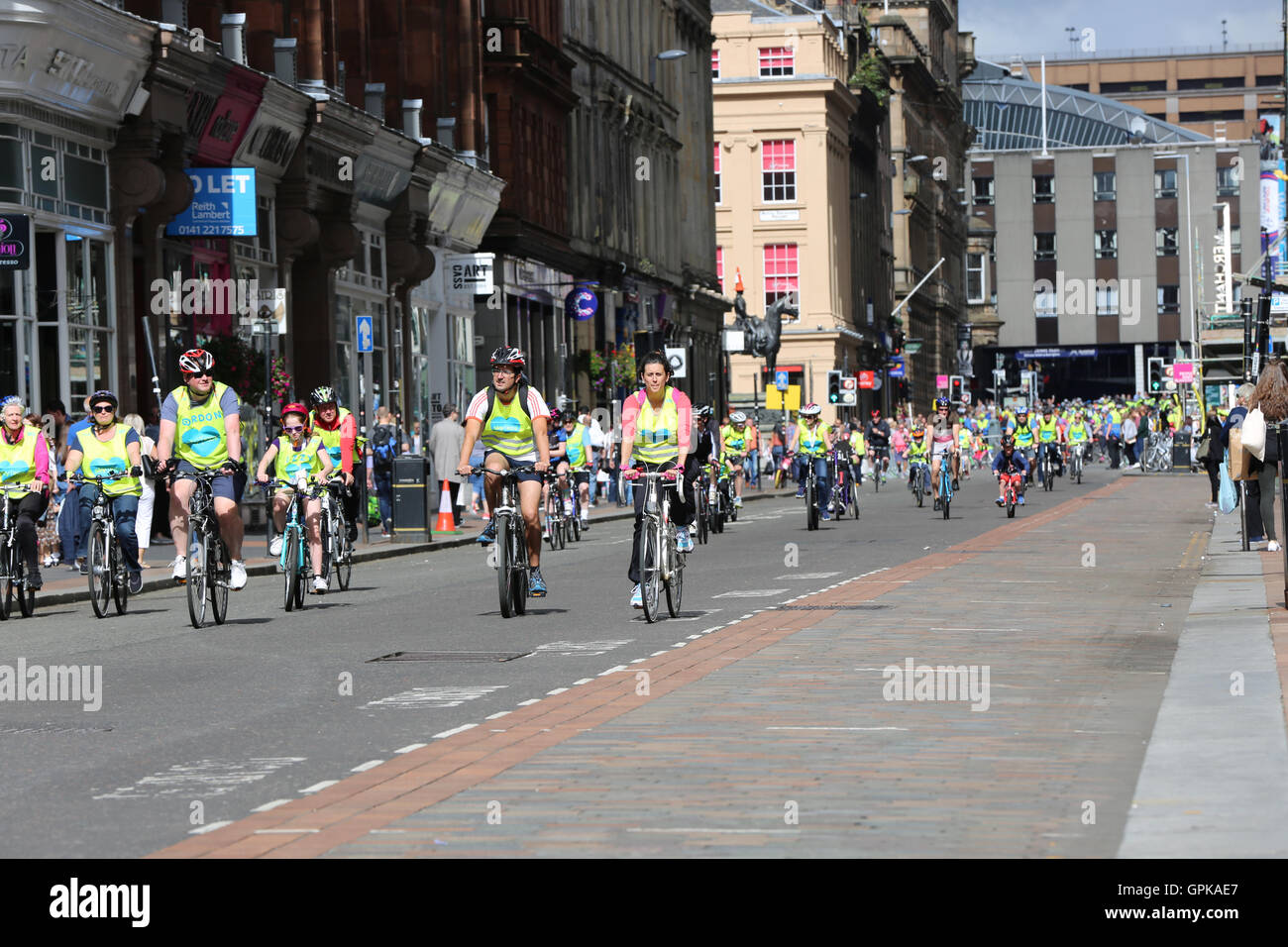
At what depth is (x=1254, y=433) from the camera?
16.9 metres

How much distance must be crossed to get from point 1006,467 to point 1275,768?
93.3 ft

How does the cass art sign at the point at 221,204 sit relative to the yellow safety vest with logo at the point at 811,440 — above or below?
above

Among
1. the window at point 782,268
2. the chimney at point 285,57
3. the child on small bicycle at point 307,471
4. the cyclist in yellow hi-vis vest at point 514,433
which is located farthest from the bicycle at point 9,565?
the window at point 782,268

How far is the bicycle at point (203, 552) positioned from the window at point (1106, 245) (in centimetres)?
14696

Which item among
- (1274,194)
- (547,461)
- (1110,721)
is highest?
(1274,194)

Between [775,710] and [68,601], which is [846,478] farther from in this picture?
[775,710]

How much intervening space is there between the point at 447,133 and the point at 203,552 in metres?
31.3

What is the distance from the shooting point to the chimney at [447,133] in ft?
154

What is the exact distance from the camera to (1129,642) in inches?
566

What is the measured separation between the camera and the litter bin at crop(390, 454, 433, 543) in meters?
30.7

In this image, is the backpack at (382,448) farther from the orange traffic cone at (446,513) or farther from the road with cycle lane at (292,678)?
the road with cycle lane at (292,678)

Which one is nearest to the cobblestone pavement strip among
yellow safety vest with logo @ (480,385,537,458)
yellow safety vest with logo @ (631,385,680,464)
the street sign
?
yellow safety vest with logo @ (631,385,680,464)

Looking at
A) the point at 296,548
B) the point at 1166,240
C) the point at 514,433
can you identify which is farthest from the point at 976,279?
the point at 514,433

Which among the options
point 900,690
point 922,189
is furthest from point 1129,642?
point 922,189
